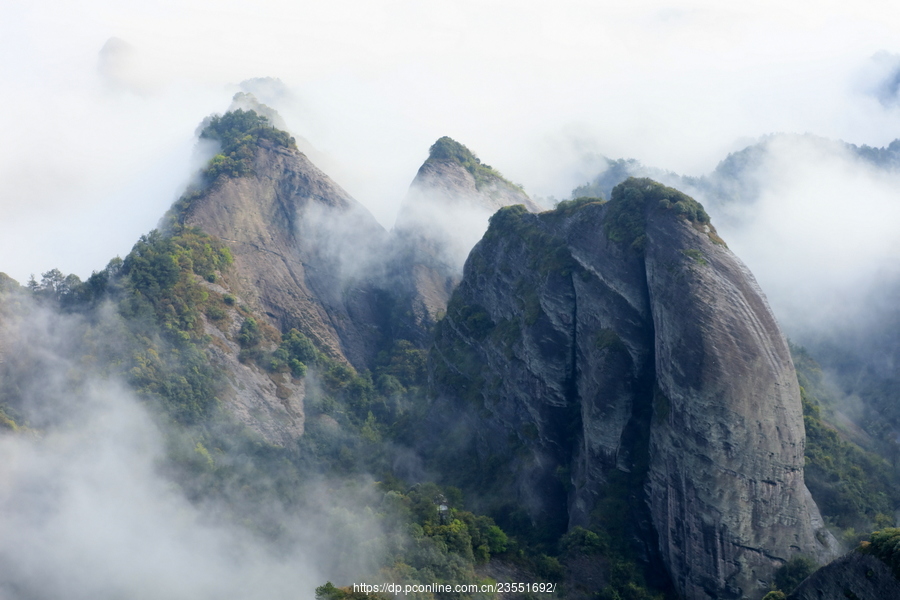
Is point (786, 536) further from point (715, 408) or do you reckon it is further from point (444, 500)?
point (444, 500)

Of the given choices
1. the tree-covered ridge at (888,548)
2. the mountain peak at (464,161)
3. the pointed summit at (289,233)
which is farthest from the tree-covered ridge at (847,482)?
the mountain peak at (464,161)

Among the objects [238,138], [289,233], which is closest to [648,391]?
[289,233]

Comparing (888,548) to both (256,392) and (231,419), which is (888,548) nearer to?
(231,419)

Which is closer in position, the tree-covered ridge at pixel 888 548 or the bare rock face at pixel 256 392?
the tree-covered ridge at pixel 888 548

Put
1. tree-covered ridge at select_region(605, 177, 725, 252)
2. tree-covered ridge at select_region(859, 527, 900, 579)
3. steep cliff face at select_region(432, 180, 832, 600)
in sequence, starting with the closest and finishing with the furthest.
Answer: tree-covered ridge at select_region(859, 527, 900, 579) < steep cliff face at select_region(432, 180, 832, 600) < tree-covered ridge at select_region(605, 177, 725, 252)

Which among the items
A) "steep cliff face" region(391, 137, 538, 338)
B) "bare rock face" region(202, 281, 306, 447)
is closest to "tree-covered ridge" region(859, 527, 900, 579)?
"bare rock face" region(202, 281, 306, 447)

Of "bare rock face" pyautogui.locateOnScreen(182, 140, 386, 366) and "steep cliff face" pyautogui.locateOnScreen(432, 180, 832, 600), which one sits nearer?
"steep cliff face" pyautogui.locateOnScreen(432, 180, 832, 600)

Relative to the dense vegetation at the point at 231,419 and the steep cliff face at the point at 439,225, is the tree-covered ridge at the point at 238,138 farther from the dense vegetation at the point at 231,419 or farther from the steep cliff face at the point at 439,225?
the steep cliff face at the point at 439,225

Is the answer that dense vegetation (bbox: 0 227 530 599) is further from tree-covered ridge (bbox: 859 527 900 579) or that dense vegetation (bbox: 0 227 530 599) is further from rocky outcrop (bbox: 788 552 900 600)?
tree-covered ridge (bbox: 859 527 900 579)
